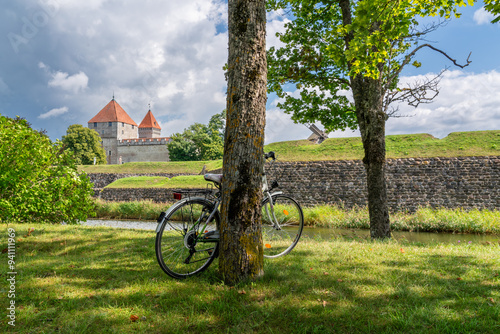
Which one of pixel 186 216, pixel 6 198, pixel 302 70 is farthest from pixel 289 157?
pixel 186 216

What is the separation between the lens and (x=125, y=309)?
8.25 ft

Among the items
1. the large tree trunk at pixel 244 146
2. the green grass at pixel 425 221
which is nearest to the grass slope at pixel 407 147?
the green grass at pixel 425 221

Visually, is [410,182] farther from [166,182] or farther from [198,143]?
[198,143]

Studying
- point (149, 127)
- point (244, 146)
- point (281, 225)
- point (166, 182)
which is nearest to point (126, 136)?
point (149, 127)

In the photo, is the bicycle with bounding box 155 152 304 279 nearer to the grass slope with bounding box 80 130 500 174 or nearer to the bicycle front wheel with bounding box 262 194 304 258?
the bicycle front wheel with bounding box 262 194 304 258

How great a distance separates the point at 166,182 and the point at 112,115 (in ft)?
194

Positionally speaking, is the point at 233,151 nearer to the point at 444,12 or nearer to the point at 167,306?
the point at 167,306

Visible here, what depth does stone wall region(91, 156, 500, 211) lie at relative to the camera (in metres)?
17.0

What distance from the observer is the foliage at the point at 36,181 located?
25.7 ft

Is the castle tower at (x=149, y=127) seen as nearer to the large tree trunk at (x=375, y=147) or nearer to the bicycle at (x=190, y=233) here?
the large tree trunk at (x=375, y=147)

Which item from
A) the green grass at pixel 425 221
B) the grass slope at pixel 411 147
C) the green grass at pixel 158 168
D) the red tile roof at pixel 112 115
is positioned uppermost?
the red tile roof at pixel 112 115

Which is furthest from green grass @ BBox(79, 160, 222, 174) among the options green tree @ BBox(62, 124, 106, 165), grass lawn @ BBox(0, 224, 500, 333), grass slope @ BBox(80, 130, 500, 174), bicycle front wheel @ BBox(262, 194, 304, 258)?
grass lawn @ BBox(0, 224, 500, 333)

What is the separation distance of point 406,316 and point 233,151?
1990 millimetres

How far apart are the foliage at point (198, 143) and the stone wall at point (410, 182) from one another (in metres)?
29.1
